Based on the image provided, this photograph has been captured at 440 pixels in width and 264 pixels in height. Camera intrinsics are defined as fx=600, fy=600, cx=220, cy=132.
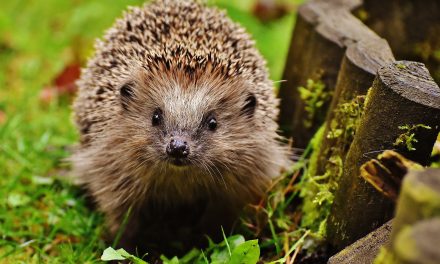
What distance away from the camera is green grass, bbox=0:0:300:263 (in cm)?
269

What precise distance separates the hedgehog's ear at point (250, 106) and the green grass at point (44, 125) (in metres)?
0.86

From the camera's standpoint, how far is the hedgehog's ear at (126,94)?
2607 millimetres

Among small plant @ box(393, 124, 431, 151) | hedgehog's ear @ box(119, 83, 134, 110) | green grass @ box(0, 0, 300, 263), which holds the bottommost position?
green grass @ box(0, 0, 300, 263)

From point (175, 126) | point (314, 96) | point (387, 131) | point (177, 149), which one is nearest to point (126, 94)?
point (175, 126)

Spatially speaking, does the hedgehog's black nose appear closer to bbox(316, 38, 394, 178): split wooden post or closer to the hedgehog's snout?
the hedgehog's snout

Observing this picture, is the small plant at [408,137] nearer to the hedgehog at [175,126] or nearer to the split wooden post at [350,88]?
the split wooden post at [350,88]

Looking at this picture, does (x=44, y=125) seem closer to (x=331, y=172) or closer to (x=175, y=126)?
(x=175, y=126)

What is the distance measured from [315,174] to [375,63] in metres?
0.59

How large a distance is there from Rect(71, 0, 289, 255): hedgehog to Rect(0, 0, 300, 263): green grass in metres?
0.19

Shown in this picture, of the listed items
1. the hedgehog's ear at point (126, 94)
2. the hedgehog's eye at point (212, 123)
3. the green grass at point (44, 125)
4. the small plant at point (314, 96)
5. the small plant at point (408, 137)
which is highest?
the small plant at point (408, 137)

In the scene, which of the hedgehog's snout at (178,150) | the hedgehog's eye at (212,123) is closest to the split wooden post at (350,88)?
the hedgehog's eye at (212,123)

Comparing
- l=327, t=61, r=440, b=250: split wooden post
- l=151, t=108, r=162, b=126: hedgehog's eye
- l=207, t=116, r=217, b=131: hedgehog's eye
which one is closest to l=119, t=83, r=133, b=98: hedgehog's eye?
l=151, t=108, r=162, b=126: hedgehog's eye

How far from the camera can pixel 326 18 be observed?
116 inches

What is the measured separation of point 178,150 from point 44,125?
1834mm
